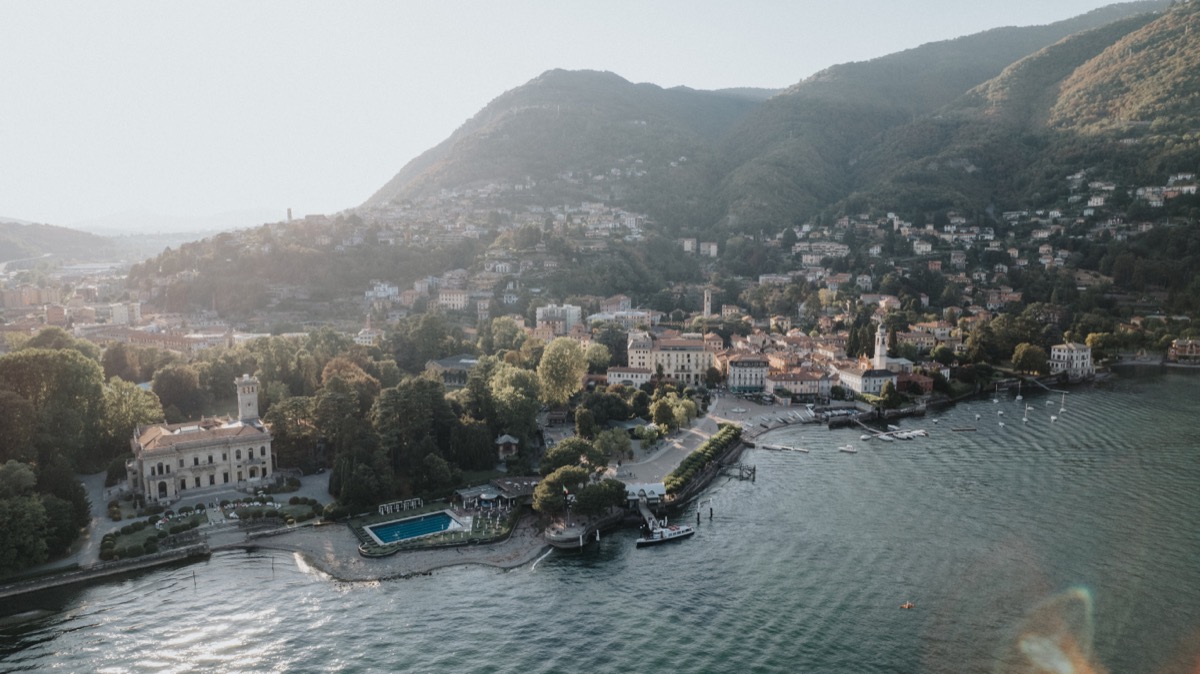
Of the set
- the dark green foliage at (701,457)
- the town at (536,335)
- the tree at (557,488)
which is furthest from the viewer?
the dark green foliage at (701,457)

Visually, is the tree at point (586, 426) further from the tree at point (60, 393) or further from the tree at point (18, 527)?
the tree at point (18, 527)

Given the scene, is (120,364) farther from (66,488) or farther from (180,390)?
(66,488)

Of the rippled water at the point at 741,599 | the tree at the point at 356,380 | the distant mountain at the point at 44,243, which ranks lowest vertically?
the rippled water at the point at 741,599

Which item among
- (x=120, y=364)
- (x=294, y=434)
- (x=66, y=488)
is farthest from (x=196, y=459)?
(x=120, y=364)

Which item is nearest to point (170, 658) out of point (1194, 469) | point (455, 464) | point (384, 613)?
point (384, 613)

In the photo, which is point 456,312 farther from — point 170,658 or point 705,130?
point 705,130

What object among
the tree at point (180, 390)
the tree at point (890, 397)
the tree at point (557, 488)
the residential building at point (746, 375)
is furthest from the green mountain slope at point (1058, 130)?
the tree at point (180, 390)

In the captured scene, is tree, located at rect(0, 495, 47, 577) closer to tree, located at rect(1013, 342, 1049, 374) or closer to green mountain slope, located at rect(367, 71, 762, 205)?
tree, located at rect(1013, 342, 1049, 374)

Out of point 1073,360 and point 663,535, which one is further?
point 1073,360
